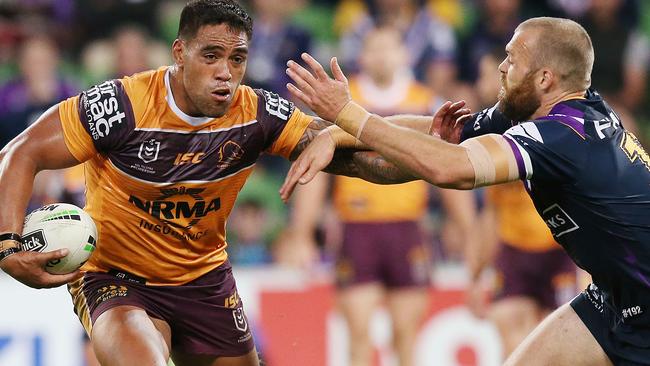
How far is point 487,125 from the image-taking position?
250 inches

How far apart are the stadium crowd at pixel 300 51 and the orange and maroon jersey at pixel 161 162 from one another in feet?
15.8

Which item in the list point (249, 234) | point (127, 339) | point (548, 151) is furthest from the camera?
point (249, 234)

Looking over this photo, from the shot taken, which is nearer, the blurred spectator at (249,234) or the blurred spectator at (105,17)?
the blurred spectator at (249,234)

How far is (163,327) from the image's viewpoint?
601 centimetres

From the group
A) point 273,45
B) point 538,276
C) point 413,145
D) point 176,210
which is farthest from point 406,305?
point 413,145

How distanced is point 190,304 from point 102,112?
1185mm

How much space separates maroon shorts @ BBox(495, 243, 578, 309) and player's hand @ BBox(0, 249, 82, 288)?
530 centimetres

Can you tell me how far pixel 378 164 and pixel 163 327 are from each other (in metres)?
1.48

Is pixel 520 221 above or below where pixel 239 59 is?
below

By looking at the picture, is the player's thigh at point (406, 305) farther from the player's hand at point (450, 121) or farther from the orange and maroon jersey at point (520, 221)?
the player's hand at point (450, 121)

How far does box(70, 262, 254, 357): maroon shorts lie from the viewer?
595 centimetres

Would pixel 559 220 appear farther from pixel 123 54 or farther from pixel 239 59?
pixel 123 54

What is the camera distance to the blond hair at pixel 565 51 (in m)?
5.67

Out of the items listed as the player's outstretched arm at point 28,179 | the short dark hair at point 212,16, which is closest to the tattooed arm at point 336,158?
the short dark hair at point 212,16
